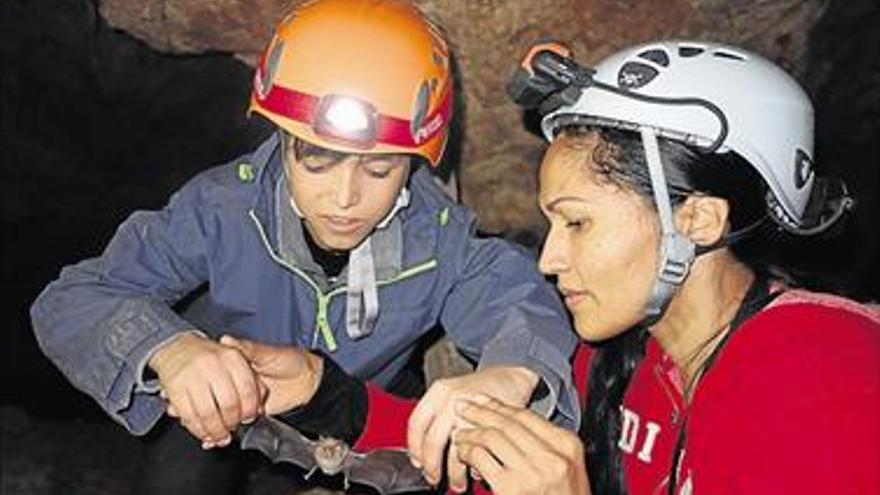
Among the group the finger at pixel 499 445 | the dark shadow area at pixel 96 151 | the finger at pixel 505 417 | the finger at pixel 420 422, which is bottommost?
the dark shadow area at pixel 96 151

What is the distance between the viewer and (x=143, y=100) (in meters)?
7.01

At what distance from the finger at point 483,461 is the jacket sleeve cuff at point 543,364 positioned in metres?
0.52

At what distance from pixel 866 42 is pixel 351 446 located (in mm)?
3237

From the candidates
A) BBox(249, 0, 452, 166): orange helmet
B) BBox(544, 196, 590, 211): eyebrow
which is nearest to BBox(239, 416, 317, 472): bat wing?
BBox(249, 0, 452, 166): orange helmet

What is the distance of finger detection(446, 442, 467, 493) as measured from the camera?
380cm

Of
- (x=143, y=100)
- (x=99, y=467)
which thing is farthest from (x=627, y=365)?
(x=143, y=100)

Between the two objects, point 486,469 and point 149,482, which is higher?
point 486,469

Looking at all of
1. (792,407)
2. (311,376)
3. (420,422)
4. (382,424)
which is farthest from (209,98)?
(792,407)

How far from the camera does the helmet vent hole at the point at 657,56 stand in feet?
12.9

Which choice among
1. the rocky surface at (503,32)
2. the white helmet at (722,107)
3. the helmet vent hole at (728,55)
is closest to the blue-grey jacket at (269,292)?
the white helmet at (722,107)

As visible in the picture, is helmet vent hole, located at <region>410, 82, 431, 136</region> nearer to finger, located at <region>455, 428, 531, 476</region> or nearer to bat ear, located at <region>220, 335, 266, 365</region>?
bat ear, located at <region>220, 335, 266, 365</region>

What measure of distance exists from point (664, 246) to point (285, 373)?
4.29ft

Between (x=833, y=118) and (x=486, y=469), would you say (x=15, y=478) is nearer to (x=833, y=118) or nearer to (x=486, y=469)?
(x=486, y=469)

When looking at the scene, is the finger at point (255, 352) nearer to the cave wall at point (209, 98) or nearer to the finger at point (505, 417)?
the finger at point (505, 417)
